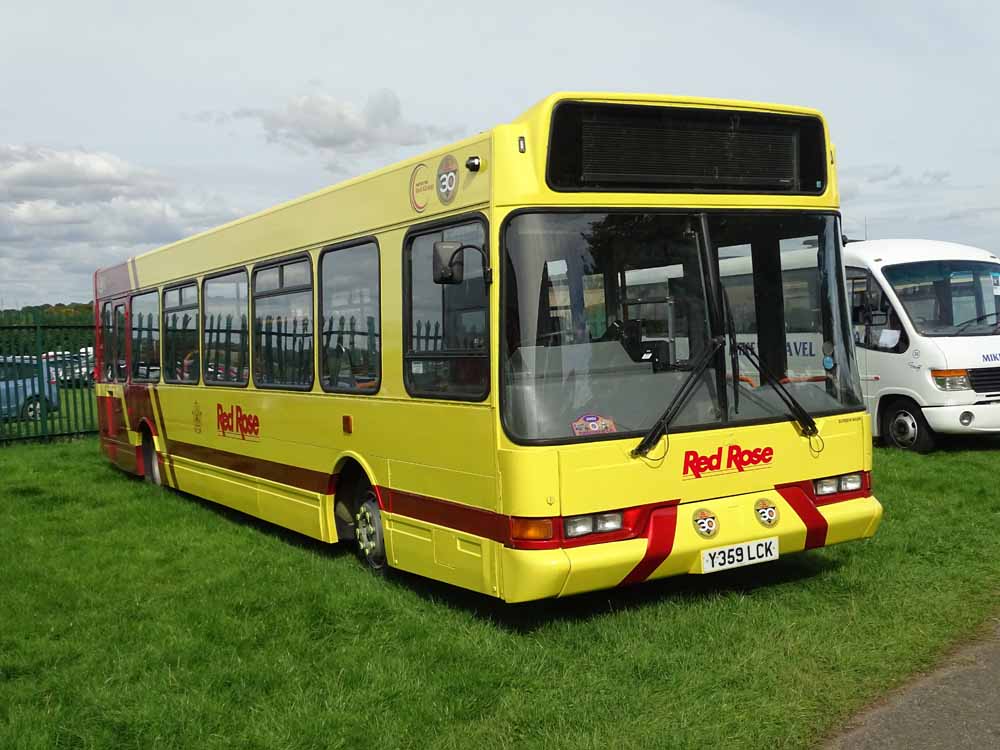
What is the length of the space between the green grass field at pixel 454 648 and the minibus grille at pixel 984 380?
3738 mm

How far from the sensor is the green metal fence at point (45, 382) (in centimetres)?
1808

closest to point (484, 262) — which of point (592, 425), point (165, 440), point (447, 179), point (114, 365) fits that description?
point (447, 179)

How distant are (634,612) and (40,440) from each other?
14784 millimetres

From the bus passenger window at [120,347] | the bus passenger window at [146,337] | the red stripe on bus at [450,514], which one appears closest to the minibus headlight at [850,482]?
the red stripe on bus at [450,514]

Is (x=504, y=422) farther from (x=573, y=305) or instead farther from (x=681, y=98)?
(x=681, y=98)

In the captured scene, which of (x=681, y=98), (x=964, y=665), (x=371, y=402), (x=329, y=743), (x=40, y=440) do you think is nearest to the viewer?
(x=329, y=743)

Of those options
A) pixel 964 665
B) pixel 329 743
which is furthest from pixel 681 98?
pixel 329 743

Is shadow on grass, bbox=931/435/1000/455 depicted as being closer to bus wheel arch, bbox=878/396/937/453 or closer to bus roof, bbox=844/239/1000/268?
bus wheel arch, bbox=878/396/937/453

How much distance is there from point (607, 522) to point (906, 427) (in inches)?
312

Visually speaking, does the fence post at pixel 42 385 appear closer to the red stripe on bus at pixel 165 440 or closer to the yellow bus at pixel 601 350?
the red stripe on bus at pixel 165 440

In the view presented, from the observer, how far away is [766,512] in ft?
20.4

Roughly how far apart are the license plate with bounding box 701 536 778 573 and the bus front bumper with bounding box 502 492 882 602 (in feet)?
0.08

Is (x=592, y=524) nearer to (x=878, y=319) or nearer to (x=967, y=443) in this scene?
(x=878, y=319)

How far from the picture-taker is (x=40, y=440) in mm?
18328
